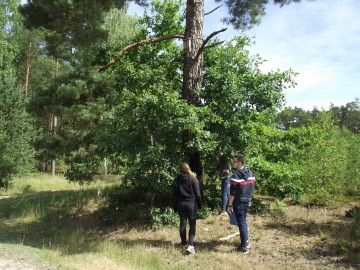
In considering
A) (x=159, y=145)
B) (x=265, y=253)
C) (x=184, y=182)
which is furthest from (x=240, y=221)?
(x=159, y=145)

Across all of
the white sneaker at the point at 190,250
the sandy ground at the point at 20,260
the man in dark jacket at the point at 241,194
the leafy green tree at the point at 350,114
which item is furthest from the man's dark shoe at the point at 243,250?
the leafy green tree at the point at 350,114

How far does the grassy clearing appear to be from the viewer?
6.26 m

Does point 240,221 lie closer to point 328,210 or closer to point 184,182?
point 184,182

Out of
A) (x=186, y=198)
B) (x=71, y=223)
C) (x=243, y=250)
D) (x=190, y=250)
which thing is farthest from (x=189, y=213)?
(x=71, y=223)

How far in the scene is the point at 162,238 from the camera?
8.02 meters

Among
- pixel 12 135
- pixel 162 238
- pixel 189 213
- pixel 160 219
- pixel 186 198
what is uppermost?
pixel 12 135

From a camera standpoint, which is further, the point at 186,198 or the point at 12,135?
the point at 12,135

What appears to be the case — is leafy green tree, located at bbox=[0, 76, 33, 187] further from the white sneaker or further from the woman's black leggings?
the white sneaker

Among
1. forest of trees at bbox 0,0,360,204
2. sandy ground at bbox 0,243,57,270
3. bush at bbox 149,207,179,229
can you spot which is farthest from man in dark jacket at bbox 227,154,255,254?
sandy ground at bbox 0,243,57,270

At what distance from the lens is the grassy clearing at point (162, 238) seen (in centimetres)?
626

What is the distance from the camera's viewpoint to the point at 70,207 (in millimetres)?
11820

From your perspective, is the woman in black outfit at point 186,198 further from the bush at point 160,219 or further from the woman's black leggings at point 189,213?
the bush at point 160,219

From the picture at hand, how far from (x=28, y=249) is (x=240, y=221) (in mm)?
4408

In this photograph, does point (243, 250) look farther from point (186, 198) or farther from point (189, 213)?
point (186, 198)
